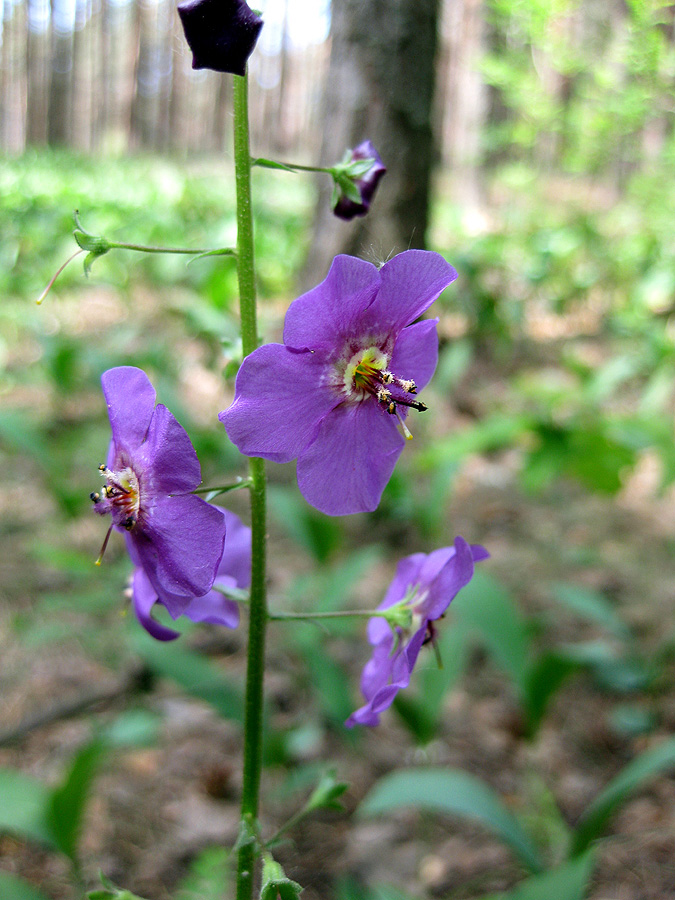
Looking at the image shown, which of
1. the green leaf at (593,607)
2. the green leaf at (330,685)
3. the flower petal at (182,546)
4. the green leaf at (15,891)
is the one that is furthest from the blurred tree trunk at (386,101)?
the green leaf at (15,891)

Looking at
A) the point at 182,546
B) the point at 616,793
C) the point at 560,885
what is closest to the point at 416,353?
the point at 182,546

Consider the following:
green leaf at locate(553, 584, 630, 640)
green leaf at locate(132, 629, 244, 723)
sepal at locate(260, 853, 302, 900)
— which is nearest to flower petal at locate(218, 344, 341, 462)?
sepal at locate(260, 853, 302, 900)

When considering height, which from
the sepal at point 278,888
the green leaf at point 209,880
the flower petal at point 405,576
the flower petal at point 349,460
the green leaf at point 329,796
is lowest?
the green leaf at point 209,880

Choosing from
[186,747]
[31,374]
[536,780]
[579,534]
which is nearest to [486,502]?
[579,534]

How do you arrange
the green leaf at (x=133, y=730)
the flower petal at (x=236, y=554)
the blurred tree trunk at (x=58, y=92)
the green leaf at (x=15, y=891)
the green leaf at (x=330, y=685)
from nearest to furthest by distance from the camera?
the flower petal at (x=236, y=554) < the green leaf at (x=15, y=891) < the green leaf at (x=133, y=730) < the green leaf at (x=330, y=685) < the blurred tree trunk at (x=58, y=92)

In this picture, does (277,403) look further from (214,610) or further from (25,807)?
(25,807)

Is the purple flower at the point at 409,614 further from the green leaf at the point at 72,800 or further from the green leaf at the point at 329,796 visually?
the green leaf at the point at 72,800
